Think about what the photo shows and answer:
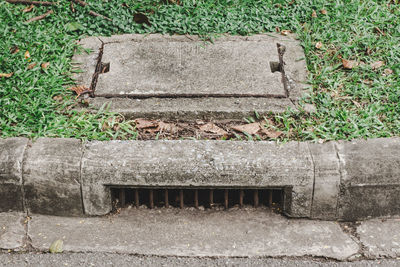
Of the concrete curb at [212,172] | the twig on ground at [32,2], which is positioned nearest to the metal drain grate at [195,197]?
the concrete curb at [212,172]

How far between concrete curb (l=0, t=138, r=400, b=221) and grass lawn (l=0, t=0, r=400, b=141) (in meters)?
0.19

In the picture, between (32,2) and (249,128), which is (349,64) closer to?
(249,128)

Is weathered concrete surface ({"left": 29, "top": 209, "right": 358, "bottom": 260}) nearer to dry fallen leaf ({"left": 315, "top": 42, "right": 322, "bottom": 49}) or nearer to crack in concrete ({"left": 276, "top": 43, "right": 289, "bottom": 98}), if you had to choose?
crack in concrete ({"left": 276, "top": 43, "right": 289, "bottom": 98})

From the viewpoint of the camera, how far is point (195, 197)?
2627mm

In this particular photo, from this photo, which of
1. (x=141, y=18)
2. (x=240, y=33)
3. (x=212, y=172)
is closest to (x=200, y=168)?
(x=212, y=172)

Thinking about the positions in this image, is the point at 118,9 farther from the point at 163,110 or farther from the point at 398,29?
the point at 398,29

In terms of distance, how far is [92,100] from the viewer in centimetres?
295

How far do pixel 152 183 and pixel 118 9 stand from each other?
1.83 metres

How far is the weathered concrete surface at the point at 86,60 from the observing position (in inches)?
124

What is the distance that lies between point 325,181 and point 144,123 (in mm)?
1068

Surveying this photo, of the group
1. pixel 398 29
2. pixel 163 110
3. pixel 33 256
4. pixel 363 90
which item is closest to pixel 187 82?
pixel 163 110

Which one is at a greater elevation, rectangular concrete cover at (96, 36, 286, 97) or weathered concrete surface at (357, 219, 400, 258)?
rectangular concrete cover at (96, 36, 286, 97)

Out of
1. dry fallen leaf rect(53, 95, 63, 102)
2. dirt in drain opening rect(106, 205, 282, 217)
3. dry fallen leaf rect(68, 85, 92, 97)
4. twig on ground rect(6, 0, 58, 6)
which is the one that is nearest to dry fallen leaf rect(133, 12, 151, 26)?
twig on ground rect(6, 0, 58, 6)

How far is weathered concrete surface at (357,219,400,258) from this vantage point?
2375mm
